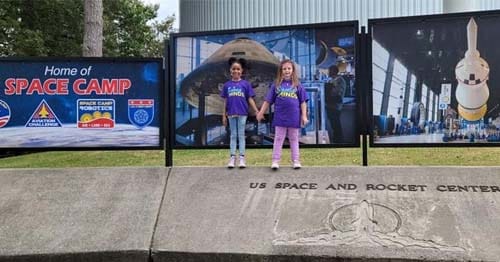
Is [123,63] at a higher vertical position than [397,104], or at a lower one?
higher

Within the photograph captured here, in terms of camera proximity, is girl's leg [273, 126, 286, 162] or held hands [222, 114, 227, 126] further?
held hands [222, 114, 227, 126]

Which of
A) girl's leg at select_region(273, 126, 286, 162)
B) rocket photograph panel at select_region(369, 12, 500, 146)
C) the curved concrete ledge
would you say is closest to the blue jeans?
the curved concrete ledge

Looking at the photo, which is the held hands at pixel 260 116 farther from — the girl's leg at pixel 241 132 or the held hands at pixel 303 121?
the held hands at pixel 303 121

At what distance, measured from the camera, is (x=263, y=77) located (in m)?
6.61

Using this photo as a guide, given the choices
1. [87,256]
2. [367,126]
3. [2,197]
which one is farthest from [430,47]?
[2,197]

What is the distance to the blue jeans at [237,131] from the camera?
21.1 ft

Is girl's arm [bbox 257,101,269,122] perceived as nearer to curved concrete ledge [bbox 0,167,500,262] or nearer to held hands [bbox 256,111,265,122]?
held hands [bbox 256,111,265,122]

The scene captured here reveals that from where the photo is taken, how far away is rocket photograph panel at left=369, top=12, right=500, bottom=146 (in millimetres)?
6020

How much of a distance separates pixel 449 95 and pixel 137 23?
24667 mm

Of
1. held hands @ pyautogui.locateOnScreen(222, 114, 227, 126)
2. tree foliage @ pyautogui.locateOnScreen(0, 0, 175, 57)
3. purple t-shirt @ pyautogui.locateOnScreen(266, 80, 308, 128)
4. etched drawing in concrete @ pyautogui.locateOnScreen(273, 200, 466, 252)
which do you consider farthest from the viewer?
tree foliage @ pyautogui.locateOnScreen(0, 0, 175, 57)

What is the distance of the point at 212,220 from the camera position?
515cm

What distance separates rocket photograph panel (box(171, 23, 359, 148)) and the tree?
6.80 meters

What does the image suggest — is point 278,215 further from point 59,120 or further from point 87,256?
point 59,120

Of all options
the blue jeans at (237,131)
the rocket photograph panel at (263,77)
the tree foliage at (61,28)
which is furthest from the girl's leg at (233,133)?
the tree foliage at (61,28)
